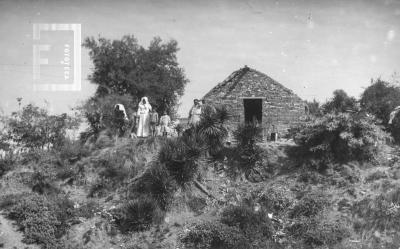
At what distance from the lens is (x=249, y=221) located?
55.9 ft

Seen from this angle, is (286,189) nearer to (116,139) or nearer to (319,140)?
(319,140)

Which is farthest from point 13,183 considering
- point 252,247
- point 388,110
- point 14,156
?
point 388,110

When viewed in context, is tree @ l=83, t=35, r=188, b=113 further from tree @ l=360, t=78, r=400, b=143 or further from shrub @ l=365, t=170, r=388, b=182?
shrub @ l=365, t=170, r=388, b=182

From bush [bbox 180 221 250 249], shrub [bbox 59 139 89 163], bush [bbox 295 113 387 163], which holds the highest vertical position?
bush [bbox 295 113 387 163]

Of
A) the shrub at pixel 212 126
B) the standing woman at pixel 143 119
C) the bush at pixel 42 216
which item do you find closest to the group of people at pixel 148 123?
the standing woman at pixel 143 119

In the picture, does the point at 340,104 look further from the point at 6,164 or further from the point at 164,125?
the point at 6,164

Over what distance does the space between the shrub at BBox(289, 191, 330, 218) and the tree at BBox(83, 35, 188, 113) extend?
1738 centimetres

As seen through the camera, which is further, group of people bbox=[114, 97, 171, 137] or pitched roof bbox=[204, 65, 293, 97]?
pitched roof bbox=[204, 65, 293, 97]

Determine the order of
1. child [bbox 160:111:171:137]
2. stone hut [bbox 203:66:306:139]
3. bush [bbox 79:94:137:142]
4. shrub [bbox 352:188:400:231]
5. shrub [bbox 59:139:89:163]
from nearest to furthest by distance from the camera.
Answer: shrub [bbox 352:188:400:231] < shrub [bbox 59:139:89:163] < child [bbox 160:111:171:137] < stone hut [bbox 203:66:306:139] < bush [bbox 79:94:137:142]

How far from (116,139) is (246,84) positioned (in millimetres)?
7533

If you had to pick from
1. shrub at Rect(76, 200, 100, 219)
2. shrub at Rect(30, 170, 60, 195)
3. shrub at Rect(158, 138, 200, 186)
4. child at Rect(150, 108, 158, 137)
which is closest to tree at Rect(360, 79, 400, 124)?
shrub at Rect(158, 138, 200, 186)

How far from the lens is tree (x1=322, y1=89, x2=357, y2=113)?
2095cm

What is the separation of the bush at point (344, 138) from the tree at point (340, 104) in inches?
30.9

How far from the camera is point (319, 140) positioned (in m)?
20.3
